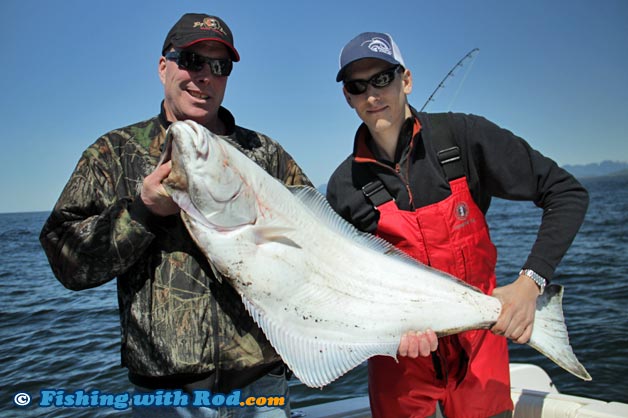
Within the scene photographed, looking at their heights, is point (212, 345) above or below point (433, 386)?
above

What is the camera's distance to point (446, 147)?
314 centimetres

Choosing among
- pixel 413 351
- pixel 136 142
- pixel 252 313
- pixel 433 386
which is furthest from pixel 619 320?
pixel 136 142

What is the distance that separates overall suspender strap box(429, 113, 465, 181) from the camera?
3.09 m

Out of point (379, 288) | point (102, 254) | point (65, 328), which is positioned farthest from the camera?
point (65, 328)

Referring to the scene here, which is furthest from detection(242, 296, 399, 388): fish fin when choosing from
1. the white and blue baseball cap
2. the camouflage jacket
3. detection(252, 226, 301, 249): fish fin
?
the white and blue baseball cap

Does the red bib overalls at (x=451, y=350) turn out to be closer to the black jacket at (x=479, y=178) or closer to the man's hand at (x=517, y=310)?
the black jacket at (x=479, y=178)

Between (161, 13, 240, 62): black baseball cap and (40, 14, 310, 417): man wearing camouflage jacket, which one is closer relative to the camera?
(40, 14, 310, 417): man wearing camouflage jacket

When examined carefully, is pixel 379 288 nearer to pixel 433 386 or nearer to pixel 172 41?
pixel 433 386

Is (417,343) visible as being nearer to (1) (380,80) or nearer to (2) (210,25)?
(1) (380,80)

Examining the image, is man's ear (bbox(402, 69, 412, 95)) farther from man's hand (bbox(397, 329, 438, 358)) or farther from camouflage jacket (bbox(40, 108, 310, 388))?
man's hand (bbox(397, 329, 438, 358))

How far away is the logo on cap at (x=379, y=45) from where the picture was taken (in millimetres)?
3095

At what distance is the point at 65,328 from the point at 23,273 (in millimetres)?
10240

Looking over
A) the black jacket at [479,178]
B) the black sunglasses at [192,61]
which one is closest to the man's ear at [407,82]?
the black jacket at [479,178]

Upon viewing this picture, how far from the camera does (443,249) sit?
3.03m
